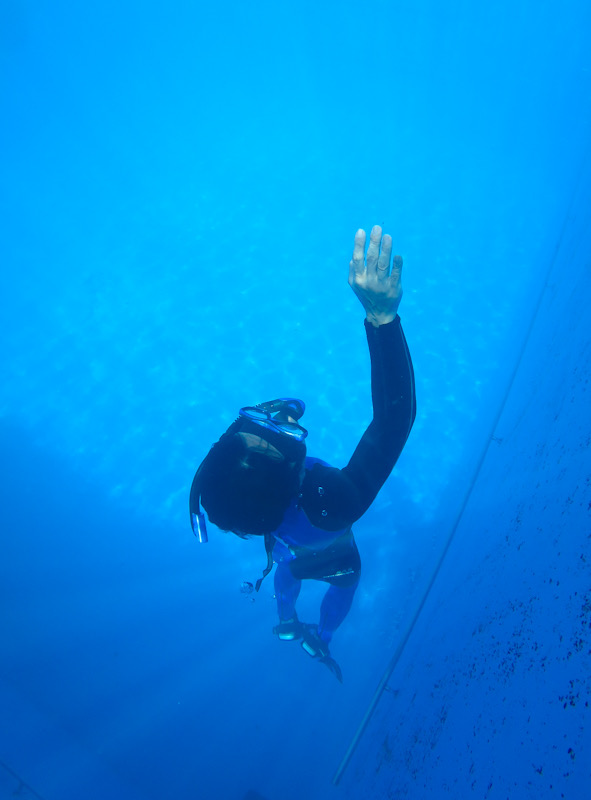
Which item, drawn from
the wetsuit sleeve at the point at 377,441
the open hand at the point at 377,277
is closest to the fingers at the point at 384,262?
the open hand at the point at 377,277

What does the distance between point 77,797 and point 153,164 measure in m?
16.5

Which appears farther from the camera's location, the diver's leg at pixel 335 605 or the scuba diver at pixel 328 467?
the diver's leg at pixel 335 605

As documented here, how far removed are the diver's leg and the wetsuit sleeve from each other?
2.04m

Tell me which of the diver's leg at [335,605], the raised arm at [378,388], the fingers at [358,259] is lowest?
the diver's leg at [335,605]

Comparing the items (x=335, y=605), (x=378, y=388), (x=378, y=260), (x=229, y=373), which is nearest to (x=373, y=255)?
(x=378, y=260)

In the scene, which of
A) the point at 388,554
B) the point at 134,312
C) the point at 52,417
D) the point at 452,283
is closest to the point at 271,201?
the point at 134,312

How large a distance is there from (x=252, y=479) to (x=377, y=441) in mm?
353

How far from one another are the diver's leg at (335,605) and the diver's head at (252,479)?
2095 millimetres

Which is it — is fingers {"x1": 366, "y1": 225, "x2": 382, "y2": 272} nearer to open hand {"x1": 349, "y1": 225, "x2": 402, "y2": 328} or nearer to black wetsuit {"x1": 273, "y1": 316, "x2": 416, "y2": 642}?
open hand {"x1": 349, "y1": 225, "x2": 402, "y2": 328}

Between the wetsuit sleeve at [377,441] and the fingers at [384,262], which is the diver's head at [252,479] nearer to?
the wetsuit sleeve at [377,441]

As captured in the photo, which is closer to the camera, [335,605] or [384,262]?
[384,262]

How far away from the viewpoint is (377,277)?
34.7 inches

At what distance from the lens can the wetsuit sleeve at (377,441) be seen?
3.10ft

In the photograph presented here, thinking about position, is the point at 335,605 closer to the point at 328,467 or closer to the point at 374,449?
the point at 328,467
